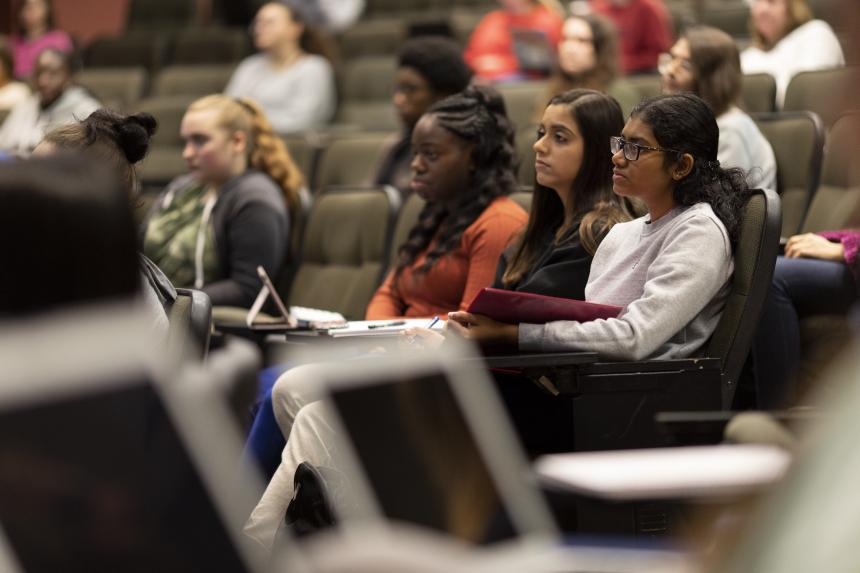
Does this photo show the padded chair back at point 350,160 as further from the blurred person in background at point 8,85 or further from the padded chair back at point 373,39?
the blurred person in background at point 8,85

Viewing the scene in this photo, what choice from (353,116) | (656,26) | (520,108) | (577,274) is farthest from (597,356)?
(353,116)

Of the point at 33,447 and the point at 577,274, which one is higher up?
the point at 33,447

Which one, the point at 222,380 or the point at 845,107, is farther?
the point at 222,380

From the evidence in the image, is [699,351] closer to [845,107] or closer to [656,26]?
[845,107]

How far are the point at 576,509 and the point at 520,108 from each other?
282 cm

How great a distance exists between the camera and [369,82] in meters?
6.27

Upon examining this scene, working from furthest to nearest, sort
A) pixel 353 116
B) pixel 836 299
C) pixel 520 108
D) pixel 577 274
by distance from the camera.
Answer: pixel 353 116
pixel 520 108
pixel 836 299
pixel 577 274

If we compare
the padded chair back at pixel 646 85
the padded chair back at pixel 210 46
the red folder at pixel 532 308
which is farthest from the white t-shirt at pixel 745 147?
the padded chair back at pixel 210 46

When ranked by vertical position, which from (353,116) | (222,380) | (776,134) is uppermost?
(222,380)

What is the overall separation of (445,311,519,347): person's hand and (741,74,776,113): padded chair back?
2160 mm

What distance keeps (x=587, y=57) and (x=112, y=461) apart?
12.1 feet

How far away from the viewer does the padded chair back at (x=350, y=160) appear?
4938mm

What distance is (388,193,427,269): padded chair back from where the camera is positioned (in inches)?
150

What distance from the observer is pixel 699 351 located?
8.52ft
